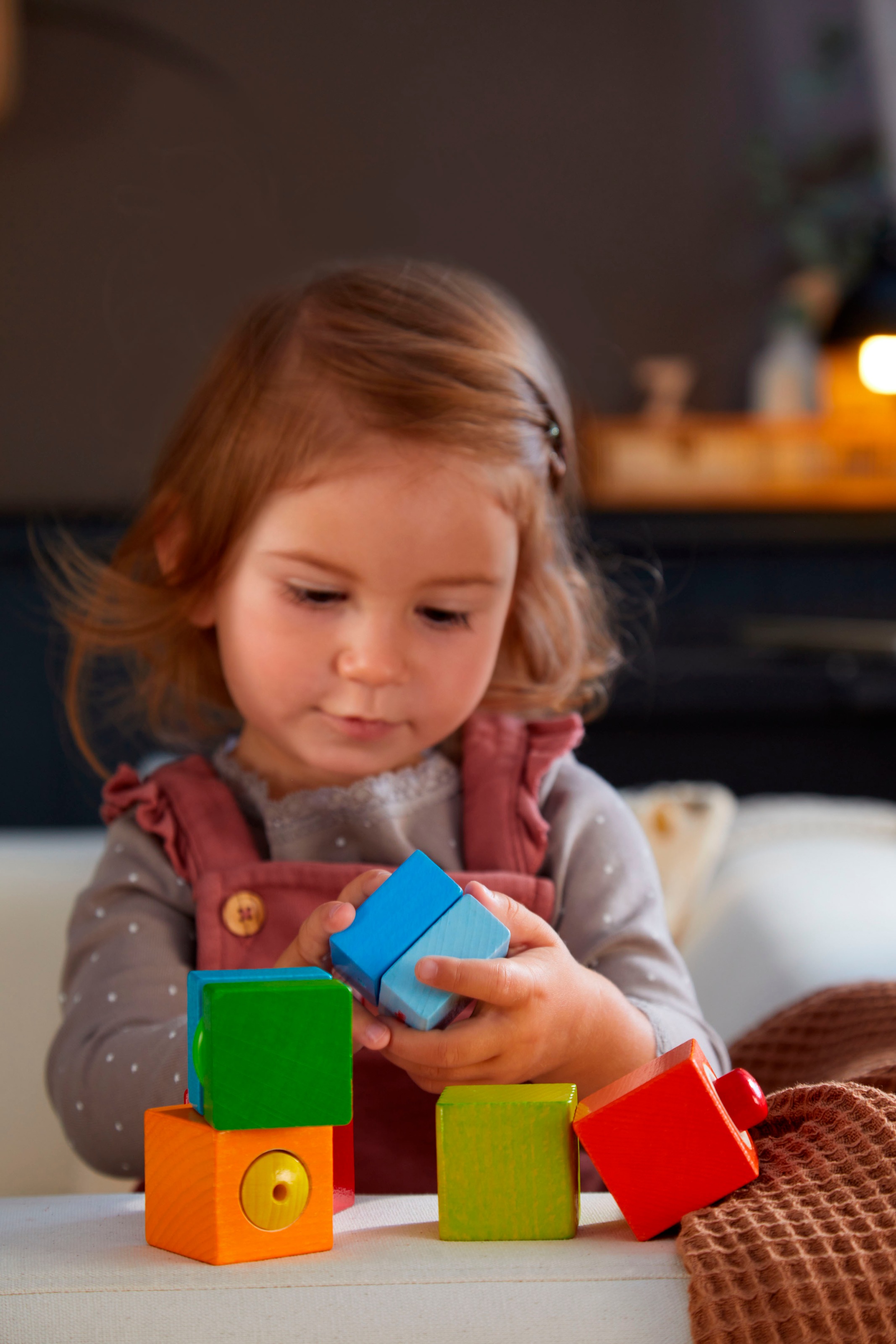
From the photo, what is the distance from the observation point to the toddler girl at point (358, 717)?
641 mm

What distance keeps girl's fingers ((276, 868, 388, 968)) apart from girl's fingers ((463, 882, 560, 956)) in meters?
0.04

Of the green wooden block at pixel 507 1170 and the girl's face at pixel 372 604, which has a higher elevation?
the girl's face at pixel 372 604

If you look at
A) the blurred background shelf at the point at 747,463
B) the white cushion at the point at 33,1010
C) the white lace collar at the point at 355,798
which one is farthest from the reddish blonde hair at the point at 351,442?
the blurred background shelf at the point at 747,463

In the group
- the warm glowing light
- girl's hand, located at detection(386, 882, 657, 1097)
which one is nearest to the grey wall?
the warm glowing light

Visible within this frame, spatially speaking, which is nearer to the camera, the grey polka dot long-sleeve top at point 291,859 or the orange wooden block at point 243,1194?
the orange wooden block at point 243,1194

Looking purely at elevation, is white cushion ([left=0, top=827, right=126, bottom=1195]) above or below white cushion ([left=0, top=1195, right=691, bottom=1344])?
below

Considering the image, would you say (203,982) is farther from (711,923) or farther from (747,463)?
(747,463)

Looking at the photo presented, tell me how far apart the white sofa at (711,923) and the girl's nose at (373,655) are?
41cm

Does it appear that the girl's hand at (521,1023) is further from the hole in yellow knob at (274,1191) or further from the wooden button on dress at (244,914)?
the wooden button on dress at (244,914)

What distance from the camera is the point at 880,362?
2174mm

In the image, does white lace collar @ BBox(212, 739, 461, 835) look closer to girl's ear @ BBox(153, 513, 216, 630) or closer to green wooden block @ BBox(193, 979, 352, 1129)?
girl's ear @ BBox(153, 513, 216, 630)

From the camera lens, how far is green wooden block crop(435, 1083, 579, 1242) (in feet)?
1.42

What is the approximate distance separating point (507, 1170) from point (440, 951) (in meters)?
0.07

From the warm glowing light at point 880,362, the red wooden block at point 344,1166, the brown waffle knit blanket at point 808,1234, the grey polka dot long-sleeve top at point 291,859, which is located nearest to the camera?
the brown waffle knit blanket at point 808,1234
